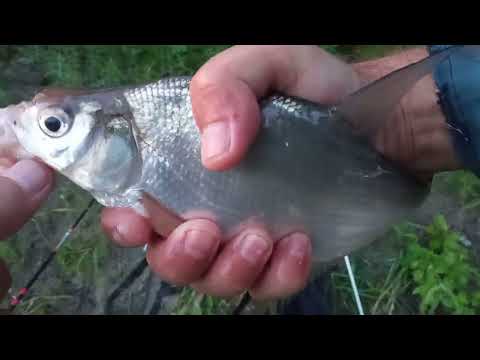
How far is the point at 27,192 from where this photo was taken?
1.48 m

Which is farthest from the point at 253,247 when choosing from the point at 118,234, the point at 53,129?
the point at 53,129

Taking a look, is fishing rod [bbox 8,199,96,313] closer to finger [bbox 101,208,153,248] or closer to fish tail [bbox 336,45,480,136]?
finger [bbox 101,208,153,248]

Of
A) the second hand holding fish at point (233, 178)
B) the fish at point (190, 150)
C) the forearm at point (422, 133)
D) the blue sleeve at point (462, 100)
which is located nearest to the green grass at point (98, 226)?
the forearm at point (422, 133)

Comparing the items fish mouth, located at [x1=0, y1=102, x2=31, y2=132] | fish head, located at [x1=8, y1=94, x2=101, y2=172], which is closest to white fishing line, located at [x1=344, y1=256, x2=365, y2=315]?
fish head, located at [x1=8, y1=94, x2=101, y2=172]

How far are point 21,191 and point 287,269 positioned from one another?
89cm

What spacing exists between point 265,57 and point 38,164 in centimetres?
88

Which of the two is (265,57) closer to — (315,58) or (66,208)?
(315,58)

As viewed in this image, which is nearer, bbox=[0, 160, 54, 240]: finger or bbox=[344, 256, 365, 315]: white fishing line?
bbox=[0, 160, 54, 240]: finger

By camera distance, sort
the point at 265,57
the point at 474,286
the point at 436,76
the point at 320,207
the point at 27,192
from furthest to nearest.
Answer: the point at 474,286 < the point at 436,76 < the point at 265,57 < the point at 320,207 < the point at 27,192

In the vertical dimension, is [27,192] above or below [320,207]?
above

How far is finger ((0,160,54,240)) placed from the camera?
1.40m

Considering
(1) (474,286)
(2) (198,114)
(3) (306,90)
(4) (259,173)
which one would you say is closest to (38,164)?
(2) (198,114)

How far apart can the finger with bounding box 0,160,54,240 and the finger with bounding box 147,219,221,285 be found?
1.42ft

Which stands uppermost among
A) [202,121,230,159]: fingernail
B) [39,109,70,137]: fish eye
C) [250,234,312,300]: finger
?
[39,109,70,137]: fish eye
